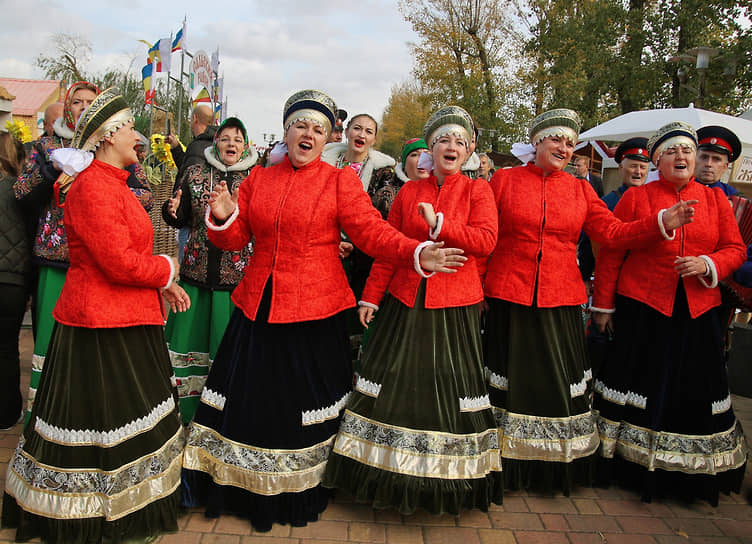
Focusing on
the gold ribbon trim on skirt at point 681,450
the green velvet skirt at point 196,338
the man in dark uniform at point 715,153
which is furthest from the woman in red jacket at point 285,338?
the man in dark uniform at point 715,153

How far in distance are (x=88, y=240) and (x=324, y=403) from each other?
55.1 inches

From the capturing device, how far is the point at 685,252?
3230mm

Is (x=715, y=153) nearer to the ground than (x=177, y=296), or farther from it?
farther from it

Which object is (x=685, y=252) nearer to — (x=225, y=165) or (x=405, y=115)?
(x=225, y=165)

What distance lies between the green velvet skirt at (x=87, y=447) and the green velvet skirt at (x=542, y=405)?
6.58 ft

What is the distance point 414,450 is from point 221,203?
1.61 metres

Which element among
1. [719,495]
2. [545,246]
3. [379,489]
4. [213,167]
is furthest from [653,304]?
[213,167]

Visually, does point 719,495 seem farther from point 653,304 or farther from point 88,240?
point 88,240

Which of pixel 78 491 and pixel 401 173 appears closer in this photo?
pixel 78 491

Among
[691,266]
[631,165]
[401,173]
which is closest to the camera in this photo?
[691,266]

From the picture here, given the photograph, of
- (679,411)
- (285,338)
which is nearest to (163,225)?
(285,338)

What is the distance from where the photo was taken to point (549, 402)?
3207 mm

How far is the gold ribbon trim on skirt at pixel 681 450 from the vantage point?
10.6ft

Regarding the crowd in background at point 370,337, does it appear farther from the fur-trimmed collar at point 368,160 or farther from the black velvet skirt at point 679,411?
the fur-trimmed collar at point 368,160
